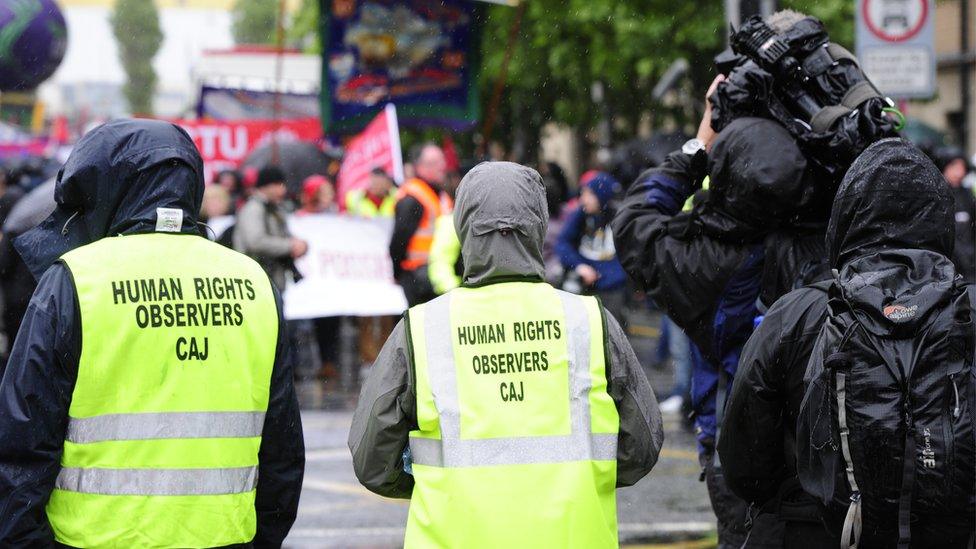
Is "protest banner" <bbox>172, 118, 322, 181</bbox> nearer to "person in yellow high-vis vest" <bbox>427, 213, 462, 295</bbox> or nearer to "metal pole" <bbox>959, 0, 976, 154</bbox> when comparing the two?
"person in yellow high-vis vest" <bbox>427, 213, 462, 295</bbox>

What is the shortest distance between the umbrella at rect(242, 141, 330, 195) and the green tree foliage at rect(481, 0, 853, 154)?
3.87 meters

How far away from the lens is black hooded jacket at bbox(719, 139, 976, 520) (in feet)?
12.3

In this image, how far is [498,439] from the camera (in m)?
3.73

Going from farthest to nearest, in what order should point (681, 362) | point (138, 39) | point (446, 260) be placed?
point (138, 39)
point (681, 362)
point (446, 260)

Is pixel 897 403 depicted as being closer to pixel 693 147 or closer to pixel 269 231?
pixel 693 147

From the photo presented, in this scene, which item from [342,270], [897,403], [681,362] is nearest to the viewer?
[897,403]

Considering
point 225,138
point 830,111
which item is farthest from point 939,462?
point 225,138

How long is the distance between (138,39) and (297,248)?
99.9m

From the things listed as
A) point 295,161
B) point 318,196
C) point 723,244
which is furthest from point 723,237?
point 295,161

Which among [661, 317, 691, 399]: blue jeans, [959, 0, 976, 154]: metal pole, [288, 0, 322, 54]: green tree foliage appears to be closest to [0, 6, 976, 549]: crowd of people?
[661, 317, 691, 399]: blue jeans

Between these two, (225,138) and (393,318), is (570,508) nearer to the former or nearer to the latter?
(393,318)

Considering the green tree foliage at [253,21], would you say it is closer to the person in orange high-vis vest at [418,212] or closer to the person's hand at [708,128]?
the person in orange high-vis vest at [418,212]

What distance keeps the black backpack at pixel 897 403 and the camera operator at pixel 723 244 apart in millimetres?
709

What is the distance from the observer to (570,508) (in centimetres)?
371
